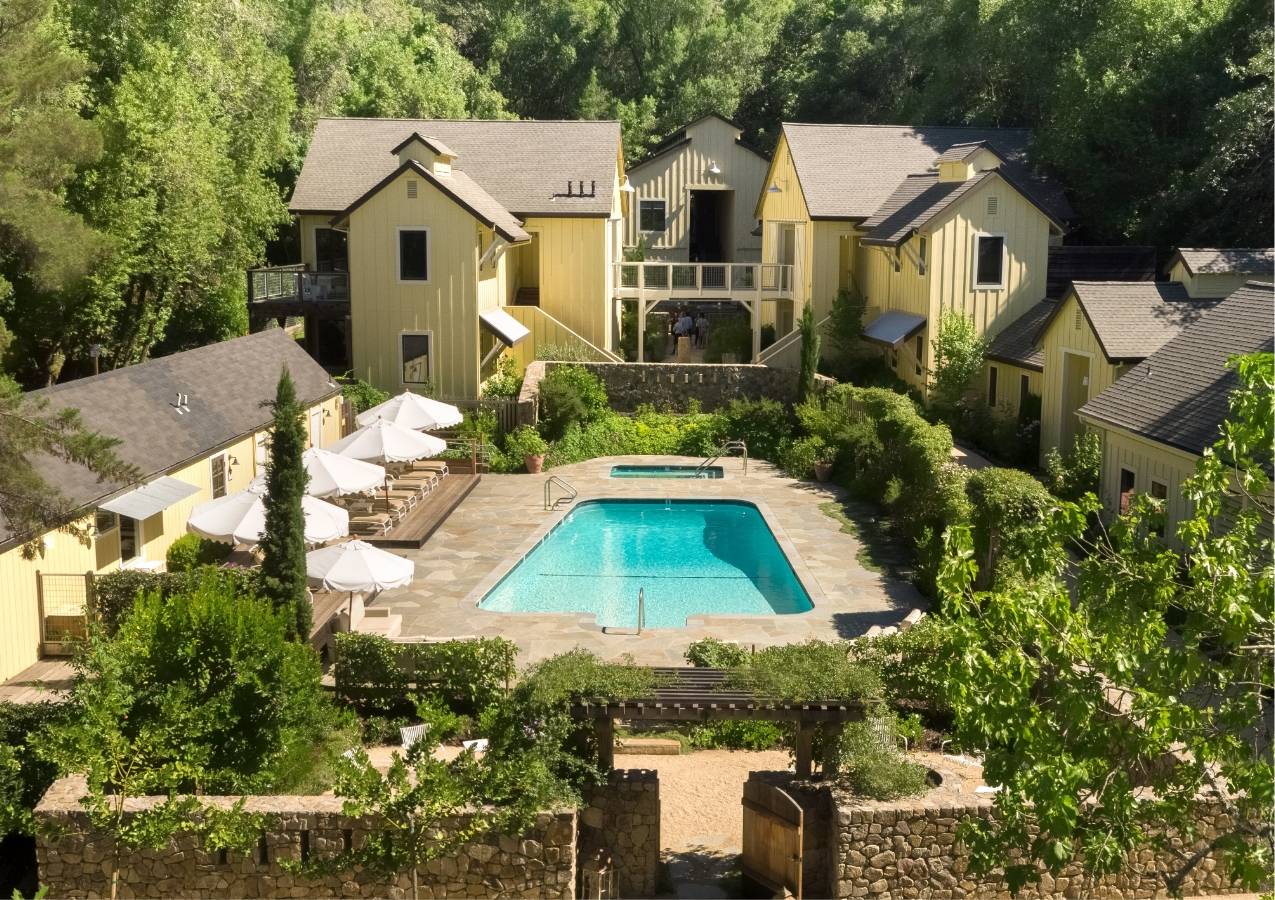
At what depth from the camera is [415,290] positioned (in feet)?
115

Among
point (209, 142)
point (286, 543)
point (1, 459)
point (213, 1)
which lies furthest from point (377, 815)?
point (213, 1)

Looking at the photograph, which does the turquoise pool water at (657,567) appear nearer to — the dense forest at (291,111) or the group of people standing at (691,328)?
the dense forest at (291,111)

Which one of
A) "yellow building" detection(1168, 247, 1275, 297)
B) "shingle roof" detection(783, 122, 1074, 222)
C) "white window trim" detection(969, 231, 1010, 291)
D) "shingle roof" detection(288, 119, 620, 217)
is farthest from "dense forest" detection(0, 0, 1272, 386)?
"yellow building" detection(1168, 247, 1275, 297)

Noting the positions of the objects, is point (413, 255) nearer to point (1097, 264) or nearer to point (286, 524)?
point (286, 524)

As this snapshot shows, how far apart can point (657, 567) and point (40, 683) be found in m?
12.5

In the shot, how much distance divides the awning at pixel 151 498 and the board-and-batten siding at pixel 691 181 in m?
28.3

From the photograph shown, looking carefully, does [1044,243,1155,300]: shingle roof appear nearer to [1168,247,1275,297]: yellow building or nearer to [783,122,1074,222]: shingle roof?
[783,122,1074,222]: shingle roof

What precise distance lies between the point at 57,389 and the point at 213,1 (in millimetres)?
23089

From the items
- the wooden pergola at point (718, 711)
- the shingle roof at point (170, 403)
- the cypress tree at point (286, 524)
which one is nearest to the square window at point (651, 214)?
the shingle roof at point (170, 403)

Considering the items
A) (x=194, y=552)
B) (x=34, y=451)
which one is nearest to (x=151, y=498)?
(x=194, y=552)

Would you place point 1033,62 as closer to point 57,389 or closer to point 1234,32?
point 1234,32

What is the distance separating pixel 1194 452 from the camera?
20.5m

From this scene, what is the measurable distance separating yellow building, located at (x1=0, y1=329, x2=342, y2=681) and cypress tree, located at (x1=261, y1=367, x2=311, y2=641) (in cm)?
178

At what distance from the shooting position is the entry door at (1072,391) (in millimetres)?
28297
